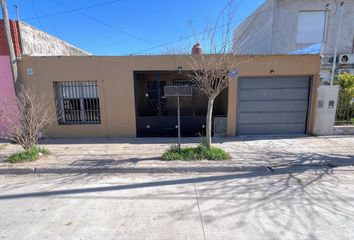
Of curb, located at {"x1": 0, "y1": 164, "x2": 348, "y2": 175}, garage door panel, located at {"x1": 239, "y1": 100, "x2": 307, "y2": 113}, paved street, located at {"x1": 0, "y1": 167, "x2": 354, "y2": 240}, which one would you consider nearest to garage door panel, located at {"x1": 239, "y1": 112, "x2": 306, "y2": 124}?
garage door panel, located at {"x1": 239, "y1": 100, "x2": 307, "y2": 113}

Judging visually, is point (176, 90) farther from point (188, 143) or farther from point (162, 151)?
point (188, 143)

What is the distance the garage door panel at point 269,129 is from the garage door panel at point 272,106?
0.62 meters

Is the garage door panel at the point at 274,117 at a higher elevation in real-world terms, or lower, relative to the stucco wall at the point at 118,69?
lower

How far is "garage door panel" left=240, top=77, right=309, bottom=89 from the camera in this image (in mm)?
7613

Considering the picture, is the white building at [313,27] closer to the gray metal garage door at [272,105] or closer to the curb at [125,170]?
the gray metal garage door at [272,105]

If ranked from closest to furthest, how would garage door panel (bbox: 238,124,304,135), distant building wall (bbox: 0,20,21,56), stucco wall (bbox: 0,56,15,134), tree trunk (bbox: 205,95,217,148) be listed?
tree trunk (bbox: 205,95,217,148), distant building wall (bbox: 0,20,21,56), stucco wall (bbox: 0,56,15,134), garage door panel (bbox: 238,124,304,135)

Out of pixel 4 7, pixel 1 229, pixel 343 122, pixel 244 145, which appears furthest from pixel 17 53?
pixel 343 122

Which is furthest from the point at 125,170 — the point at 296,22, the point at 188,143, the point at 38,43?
the point at 296,22

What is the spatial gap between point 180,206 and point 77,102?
6290 millimetres

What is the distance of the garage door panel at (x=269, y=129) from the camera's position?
7.88 m

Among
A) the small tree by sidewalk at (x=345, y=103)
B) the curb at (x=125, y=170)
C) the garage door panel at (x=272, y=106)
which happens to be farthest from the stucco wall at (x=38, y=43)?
the small tree by sidewalk at (x=345, y=103)

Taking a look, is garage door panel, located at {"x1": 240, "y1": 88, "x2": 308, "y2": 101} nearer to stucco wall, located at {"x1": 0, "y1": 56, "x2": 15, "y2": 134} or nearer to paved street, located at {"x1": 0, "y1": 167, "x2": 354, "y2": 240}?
paved street, located at {"x1": 0, "y1": 167, "x2": 354, "y2": 240}

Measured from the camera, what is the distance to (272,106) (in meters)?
7.77

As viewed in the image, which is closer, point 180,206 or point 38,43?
point 180,206
